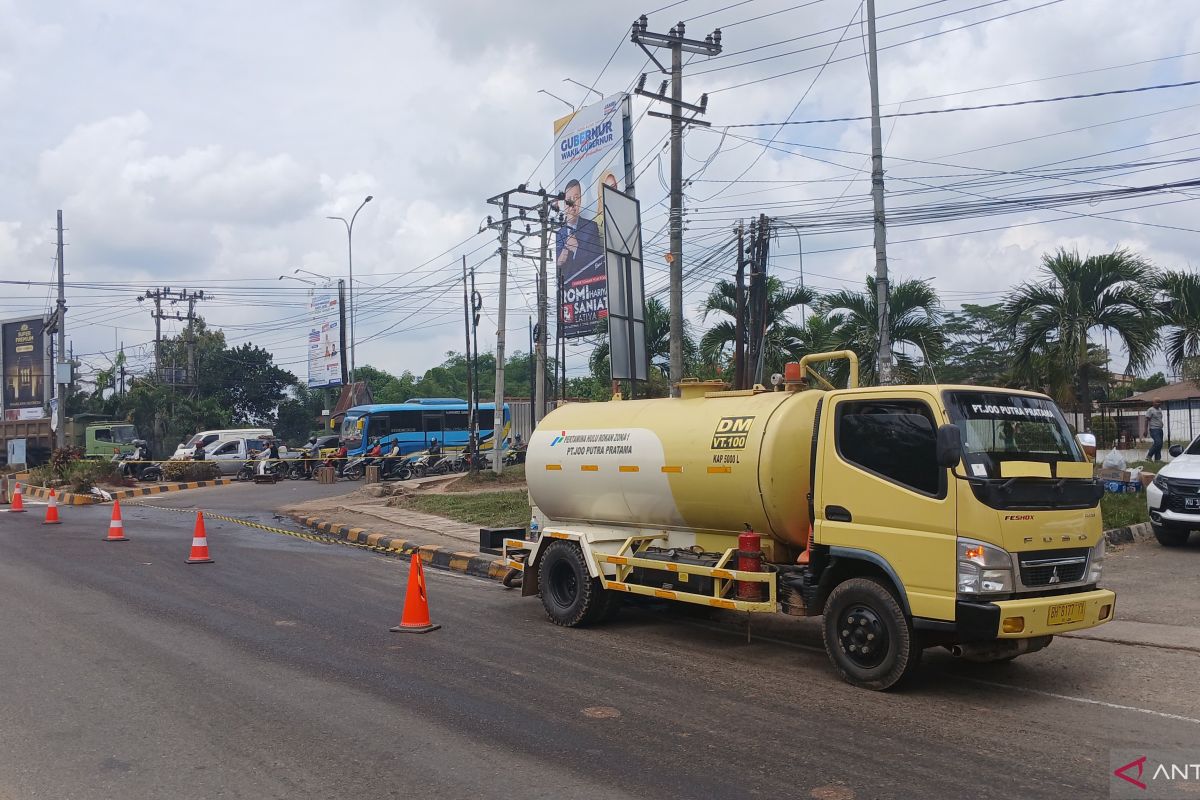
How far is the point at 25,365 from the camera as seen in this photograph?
64188mm

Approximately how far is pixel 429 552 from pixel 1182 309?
15.4m

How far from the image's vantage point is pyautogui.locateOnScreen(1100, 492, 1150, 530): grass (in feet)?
47.9

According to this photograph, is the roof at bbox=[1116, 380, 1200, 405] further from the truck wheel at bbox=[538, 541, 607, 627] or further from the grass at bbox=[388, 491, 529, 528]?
the truck wheel at bbox=[538, 541, 607, 627]

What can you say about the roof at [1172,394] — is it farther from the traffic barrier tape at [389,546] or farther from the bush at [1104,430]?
the traffic barrier tape at [389,546]

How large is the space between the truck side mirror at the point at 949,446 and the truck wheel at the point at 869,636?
1.14 m

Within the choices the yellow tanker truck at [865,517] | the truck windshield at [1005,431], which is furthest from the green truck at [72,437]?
the truck windshield at [1005,431]

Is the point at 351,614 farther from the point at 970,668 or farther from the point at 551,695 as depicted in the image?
the point at 970,668

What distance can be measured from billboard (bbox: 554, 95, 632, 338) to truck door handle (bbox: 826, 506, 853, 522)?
27.1 m

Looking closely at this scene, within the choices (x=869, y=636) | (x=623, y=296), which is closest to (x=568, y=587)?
(x=869, y=636)

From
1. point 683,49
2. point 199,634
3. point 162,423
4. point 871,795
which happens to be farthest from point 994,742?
point 162,423

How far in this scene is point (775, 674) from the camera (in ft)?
24.9

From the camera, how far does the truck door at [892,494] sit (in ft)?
21.8

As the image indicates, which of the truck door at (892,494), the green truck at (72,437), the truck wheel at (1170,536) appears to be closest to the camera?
the truck door at (892,494)

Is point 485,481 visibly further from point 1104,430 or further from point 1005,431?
point 1005,431
